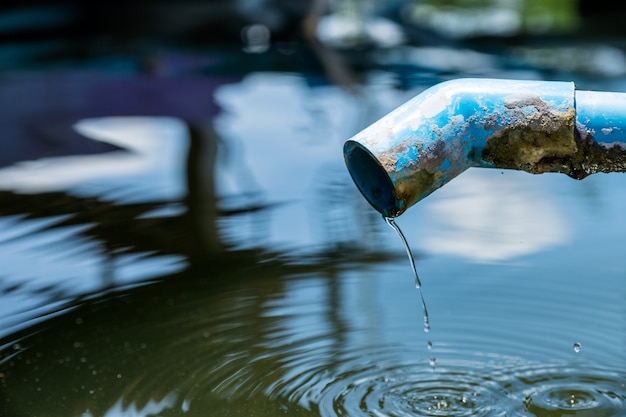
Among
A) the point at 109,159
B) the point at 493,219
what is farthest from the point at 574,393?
the point at 109,159

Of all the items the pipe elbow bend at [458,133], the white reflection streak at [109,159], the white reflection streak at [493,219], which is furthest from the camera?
the white reflection streak at [109,159]

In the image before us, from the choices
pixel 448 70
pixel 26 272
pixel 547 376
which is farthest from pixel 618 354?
pixel 448 70

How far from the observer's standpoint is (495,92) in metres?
2.02

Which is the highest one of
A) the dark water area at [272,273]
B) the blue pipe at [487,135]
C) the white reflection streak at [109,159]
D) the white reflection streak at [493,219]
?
the blue pipe at [487,135]

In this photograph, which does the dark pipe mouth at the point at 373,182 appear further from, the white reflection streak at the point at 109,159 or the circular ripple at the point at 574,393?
the white reflection streak at the point at 109,159

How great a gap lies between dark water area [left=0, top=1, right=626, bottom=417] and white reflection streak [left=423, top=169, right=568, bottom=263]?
0.01m

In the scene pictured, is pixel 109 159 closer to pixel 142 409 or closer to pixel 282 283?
pixel 282 283

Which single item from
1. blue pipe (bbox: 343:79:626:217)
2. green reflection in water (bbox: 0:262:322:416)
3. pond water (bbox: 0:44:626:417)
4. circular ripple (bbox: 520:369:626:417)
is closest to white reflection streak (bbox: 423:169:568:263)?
pond water (bbox: 0:44:626:417)

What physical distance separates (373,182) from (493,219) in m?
1.61

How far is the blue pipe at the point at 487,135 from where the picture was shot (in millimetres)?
1966

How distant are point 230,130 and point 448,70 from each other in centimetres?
167

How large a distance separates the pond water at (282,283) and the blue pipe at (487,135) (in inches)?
20.9

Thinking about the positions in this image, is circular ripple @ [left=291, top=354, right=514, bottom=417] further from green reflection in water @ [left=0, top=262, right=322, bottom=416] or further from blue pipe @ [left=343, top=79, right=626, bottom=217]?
blue pipe @ [left=343, top=79, right=626, bottom=217]

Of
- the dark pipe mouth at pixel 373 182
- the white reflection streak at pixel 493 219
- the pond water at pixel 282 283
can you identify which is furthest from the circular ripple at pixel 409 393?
the white reflection streak at pixel 493 219
